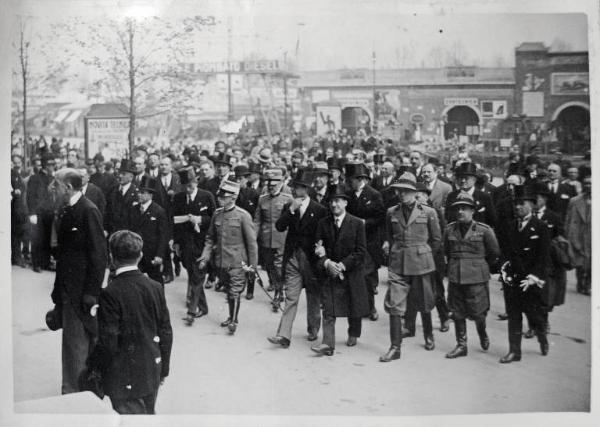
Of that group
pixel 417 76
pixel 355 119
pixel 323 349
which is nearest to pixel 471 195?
pixel 417 76

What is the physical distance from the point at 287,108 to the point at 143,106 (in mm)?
1026

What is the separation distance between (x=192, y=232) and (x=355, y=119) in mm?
1374

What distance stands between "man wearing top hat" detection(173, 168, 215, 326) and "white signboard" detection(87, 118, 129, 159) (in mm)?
578

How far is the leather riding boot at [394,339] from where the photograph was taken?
3.97m

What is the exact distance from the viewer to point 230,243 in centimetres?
466

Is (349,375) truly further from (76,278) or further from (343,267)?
(76,278)

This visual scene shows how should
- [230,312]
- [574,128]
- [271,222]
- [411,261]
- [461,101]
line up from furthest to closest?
[271,222] → [230,312] → [411,261] → [461,101] → [574,128]

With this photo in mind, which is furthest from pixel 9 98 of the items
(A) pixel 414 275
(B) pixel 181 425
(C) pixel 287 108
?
(A) pixel 414 275

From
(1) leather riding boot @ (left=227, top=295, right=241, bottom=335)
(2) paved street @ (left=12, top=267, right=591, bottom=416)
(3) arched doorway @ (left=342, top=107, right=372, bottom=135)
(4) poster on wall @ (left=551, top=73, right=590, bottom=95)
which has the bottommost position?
(2) paved street @ (left=12, top=267, right=591, bottom=416)

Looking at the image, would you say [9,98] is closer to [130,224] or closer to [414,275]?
[130,224]

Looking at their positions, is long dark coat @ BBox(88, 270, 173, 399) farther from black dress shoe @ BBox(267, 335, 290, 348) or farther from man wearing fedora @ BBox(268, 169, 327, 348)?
man wearing fedora @ BBox(268, 169, 327, 348)

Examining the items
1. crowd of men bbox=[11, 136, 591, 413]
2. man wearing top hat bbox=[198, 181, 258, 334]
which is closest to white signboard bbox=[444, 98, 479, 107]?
crowd of men bbox=[11, 136, 591, 413]

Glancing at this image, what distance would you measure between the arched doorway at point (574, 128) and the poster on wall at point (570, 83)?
89mm

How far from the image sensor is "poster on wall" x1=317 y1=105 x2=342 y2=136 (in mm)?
4688
